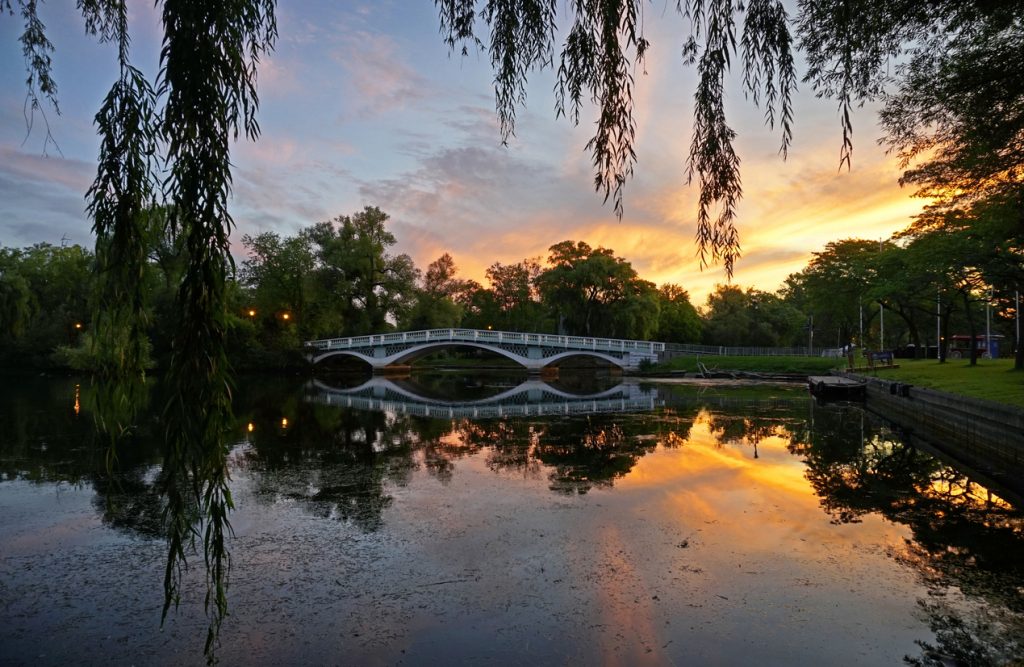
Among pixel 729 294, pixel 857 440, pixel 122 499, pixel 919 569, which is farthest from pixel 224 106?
pixel 729 294

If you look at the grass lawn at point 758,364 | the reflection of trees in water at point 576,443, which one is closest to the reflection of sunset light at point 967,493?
the reflection of trees in water at point 576,443

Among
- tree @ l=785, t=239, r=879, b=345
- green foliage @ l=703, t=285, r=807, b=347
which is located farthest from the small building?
green foliage @ l=703, t=285, r=807, b=347

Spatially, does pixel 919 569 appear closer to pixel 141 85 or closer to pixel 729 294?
pixel 141 85

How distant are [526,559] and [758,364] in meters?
45.0

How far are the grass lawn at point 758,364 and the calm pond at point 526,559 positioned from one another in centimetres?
3294

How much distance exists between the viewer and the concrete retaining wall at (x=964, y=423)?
11508mm

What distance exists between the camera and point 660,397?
92.9ft

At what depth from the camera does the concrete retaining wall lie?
11508mm

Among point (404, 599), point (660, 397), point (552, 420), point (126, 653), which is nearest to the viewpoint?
point (126, 653)

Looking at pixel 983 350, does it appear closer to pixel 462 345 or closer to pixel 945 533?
pixel 462 345

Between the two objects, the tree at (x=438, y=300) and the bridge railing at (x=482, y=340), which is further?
the tree at (x=438, y=300)

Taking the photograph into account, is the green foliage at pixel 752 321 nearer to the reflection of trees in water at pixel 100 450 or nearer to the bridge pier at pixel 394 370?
the bridge pier at pixel 394 370

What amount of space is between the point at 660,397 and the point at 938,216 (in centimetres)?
1308

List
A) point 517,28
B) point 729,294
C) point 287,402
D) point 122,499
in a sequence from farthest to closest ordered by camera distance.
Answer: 1. point 729,294
2. point 287,402
3. point 122,499
4. point 517,28
